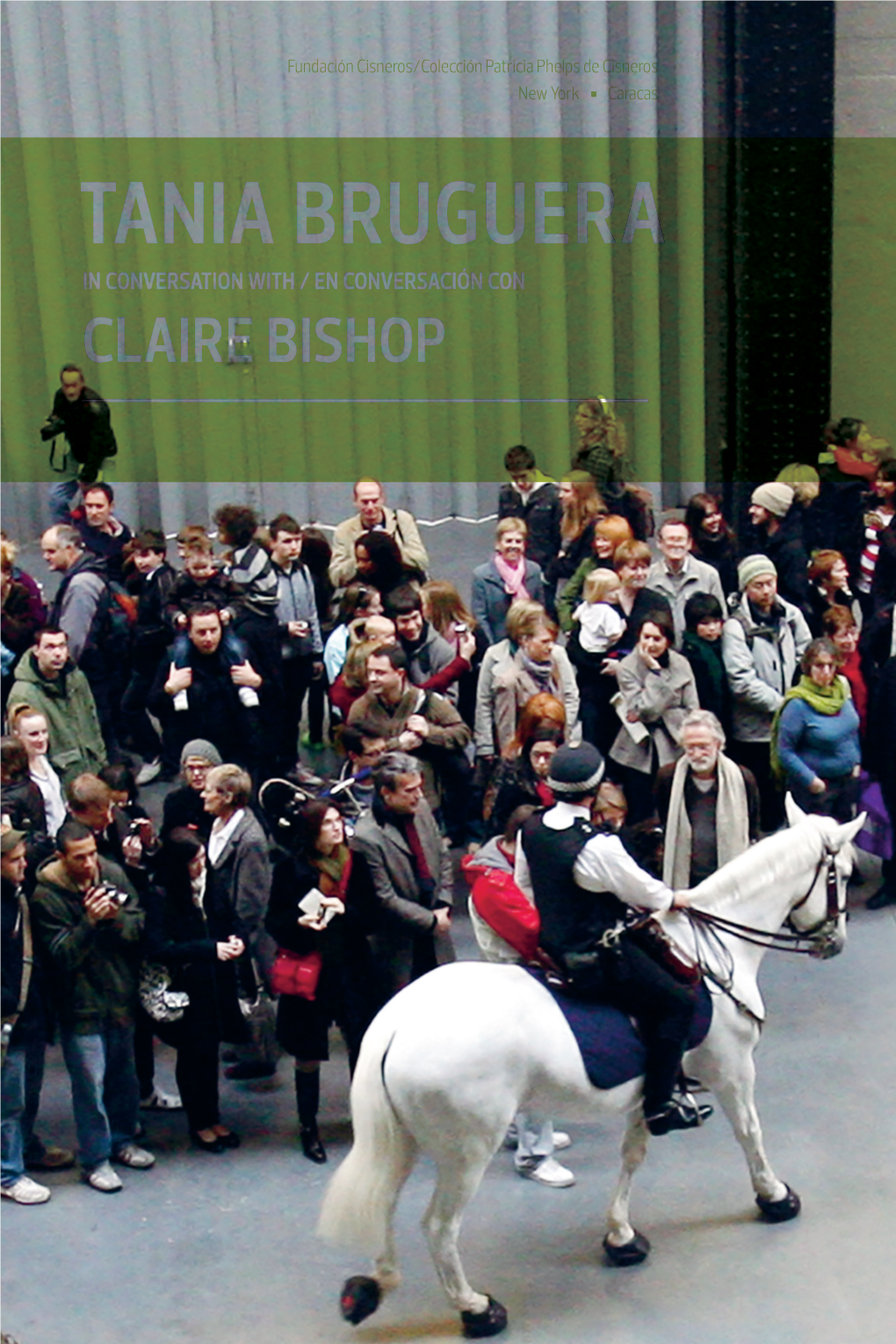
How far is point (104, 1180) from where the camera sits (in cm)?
744

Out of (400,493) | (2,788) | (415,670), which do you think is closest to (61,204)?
(400,493)

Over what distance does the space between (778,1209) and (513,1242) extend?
1.03 metres

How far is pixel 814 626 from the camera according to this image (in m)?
10.4

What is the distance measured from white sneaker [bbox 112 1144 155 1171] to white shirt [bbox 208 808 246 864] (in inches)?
47.9

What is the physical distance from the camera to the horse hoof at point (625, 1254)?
22.9 ft

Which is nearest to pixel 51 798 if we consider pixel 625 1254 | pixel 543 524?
pixel 625 1254

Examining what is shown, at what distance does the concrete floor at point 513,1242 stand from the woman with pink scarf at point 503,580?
9.42ft

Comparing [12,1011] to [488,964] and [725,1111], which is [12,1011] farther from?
[725,1111]

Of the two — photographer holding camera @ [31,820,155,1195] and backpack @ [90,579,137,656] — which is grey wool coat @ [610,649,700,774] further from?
photographer holding camera @ [31,820,155,1195]

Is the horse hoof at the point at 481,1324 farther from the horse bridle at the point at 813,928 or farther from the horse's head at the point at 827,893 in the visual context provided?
the horse's head at the point at 827,893

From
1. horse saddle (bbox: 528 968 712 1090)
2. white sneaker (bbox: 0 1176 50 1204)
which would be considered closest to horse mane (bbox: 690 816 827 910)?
horse saddle (bbox: 528 968 712 1090)

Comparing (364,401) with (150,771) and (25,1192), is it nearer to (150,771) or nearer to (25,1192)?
(150,771)

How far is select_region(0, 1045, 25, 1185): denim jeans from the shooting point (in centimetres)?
729

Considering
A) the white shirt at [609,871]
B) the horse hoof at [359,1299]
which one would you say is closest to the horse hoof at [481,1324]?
the horse hoof at [359,1299]
